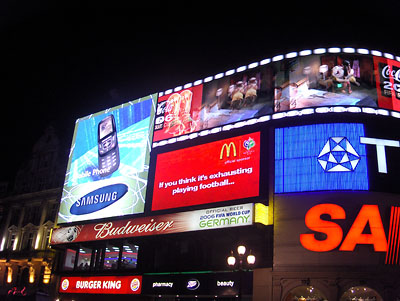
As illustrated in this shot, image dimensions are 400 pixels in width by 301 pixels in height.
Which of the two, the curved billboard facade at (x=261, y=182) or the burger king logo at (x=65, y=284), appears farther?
the burger king logo at (x=65, y=284)

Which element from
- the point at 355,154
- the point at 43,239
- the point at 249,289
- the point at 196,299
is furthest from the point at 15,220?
the point at 355,154

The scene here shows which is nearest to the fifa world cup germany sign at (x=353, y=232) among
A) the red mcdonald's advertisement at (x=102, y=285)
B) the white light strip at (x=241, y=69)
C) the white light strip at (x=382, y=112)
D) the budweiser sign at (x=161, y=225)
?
the budweiser sign at (x=161, y=225)

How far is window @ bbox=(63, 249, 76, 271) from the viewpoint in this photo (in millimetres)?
39312

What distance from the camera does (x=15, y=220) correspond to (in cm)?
5453

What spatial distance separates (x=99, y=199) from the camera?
37.5m

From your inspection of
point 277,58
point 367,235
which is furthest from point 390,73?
point 367,235

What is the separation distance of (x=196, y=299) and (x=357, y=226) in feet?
41.4

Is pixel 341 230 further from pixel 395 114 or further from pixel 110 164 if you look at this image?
pixel 110 164

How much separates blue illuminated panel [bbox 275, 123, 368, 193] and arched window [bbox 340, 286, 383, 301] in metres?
5.77

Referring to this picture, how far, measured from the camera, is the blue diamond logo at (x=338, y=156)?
27844 mm

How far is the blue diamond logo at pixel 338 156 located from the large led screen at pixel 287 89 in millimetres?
3009

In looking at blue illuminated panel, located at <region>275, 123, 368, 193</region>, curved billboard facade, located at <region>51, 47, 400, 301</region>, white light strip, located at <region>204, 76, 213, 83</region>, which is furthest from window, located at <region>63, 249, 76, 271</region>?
blue illuminated panel, located at <region>275, 123, 368, 193</region>

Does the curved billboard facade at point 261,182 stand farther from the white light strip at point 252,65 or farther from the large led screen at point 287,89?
the white light strip at point 252,65

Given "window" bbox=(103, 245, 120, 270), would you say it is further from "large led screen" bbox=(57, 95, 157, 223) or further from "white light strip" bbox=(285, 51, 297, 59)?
Answer: "white light strip" bbox=(285, 51, 297, 59)
